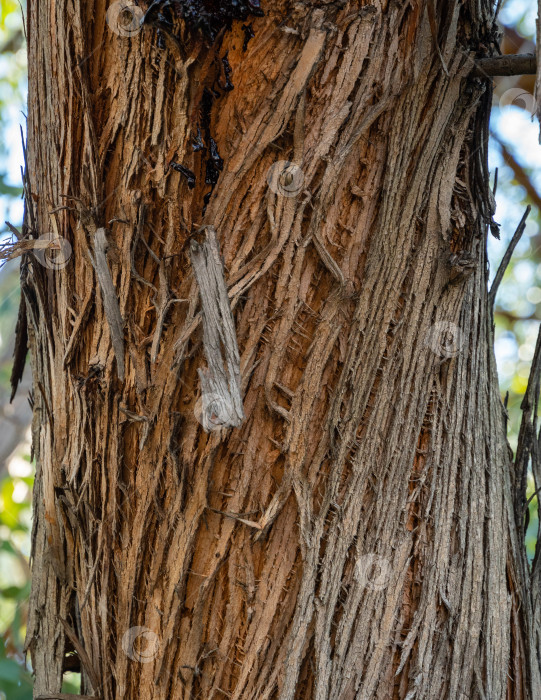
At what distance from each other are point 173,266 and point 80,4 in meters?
0.42

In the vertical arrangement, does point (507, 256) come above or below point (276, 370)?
above

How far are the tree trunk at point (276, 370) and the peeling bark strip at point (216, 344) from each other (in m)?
0.02

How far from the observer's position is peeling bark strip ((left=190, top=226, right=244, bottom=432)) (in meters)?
0.74

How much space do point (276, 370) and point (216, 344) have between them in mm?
104

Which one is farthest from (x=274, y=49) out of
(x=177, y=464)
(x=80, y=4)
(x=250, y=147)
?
(x=177, y=464)

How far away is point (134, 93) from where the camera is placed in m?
0.89

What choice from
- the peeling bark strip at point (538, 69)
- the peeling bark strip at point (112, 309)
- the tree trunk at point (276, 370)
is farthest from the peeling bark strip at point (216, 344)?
the peeling bark strip at point (538, 69)

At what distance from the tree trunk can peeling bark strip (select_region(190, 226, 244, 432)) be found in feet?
0.05

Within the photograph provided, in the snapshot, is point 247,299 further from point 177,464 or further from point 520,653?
point 520,653

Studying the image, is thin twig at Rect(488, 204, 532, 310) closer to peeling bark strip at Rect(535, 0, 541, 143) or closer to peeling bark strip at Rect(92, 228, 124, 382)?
peeling bark strip at Rect(535, 0, 541, 143)

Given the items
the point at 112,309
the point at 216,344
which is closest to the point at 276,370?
the point at 216,344

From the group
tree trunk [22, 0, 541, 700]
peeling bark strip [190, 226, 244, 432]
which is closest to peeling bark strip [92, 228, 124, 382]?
tree trunk [22, 0, 541, 700]

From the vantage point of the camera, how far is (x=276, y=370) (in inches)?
33.1

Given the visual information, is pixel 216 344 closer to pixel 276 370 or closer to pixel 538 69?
pixel 276 370
